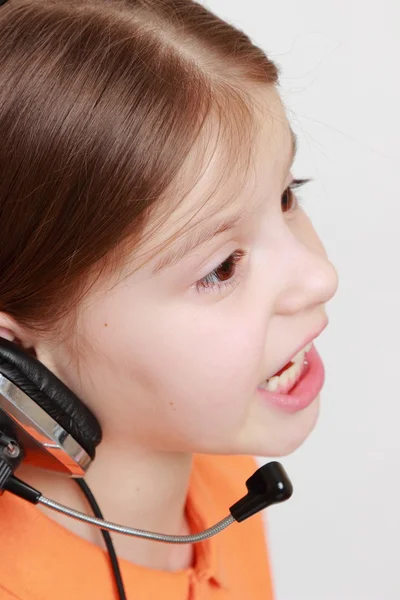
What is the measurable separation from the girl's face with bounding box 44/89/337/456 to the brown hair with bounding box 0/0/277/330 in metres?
0.04

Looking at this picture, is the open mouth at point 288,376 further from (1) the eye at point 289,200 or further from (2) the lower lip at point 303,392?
(1) the eye at point 289,200

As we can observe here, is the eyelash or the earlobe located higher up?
the eyelash

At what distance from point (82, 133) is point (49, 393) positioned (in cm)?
26

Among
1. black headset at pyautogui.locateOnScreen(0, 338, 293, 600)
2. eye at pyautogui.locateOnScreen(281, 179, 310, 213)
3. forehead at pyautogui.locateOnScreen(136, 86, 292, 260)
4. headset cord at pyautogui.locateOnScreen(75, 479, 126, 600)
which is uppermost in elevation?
forehead at pyautogui.locateOnScreen(136, 86, 292, 260)

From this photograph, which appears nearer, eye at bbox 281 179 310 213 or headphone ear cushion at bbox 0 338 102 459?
headphone ear cushion at bbox 0 338 102 459

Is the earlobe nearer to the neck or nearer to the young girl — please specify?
the young girl

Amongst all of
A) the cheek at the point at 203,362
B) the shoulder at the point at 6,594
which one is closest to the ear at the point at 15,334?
the cheek at the point at 203,362

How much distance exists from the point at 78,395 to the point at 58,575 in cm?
19

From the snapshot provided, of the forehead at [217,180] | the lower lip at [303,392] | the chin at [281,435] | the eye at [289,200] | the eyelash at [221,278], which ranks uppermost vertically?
the forehead at [217,180]

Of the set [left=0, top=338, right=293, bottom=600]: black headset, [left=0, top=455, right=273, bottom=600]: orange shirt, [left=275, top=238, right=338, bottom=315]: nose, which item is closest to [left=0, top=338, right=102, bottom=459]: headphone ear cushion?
[left=0, top=338, right=293, bottom=600]: black headset

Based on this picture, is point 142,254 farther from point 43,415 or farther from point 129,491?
point 129,491

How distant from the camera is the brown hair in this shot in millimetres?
974

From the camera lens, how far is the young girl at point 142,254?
38.5 inches

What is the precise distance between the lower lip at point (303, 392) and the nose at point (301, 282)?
0.10 meters
